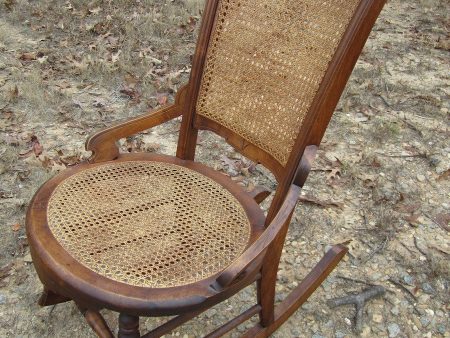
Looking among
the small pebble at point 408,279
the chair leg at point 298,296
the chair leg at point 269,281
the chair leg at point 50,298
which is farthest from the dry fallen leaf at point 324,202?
the chair leg at point 50,298

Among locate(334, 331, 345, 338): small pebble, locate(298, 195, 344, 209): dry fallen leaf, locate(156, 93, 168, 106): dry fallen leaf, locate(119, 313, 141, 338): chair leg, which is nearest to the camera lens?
locate(119, 313, 141, 338): chair leg

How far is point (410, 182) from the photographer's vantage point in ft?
9.61

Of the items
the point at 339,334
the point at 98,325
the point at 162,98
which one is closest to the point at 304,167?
the point at 98,325

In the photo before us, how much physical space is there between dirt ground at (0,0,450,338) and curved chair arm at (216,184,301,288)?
832 mm

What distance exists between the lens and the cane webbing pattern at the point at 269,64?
1.54 meters

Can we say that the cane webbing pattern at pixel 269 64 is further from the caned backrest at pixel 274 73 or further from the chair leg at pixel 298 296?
the chair leg at pixel 298 296

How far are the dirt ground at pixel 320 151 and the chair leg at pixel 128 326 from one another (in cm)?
61

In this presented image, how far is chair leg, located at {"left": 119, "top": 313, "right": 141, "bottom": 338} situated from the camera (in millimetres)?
1407

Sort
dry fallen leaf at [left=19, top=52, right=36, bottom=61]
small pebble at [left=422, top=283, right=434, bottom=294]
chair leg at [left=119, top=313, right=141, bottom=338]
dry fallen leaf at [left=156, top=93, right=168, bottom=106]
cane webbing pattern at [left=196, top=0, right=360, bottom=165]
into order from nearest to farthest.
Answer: chair leg at [left=119, top=313, right=141, bottom=338] → cane webbing pattern at [left=196, top=0, right=360, bottom=165] → small pebble at [left=422, top=283, right=434, bottom=294] → dry fallen leaf at [left=156, top=93, right=168, bottom=106] → dry fallen leaf at [left=19, top=52, right=36, bottom=61]

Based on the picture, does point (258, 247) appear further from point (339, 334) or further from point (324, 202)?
point (324, 202)

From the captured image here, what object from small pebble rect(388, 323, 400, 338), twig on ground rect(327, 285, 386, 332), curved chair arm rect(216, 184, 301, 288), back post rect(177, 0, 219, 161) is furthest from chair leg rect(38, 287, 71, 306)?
small pebble rect(388, 323, 400, 338)

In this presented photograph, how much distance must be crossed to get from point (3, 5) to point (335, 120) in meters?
3.46

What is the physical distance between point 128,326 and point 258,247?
0.45 meters

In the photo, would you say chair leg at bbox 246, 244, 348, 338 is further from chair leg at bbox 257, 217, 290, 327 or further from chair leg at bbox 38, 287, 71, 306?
chair leg at bbox 38, 287, 71, 306
